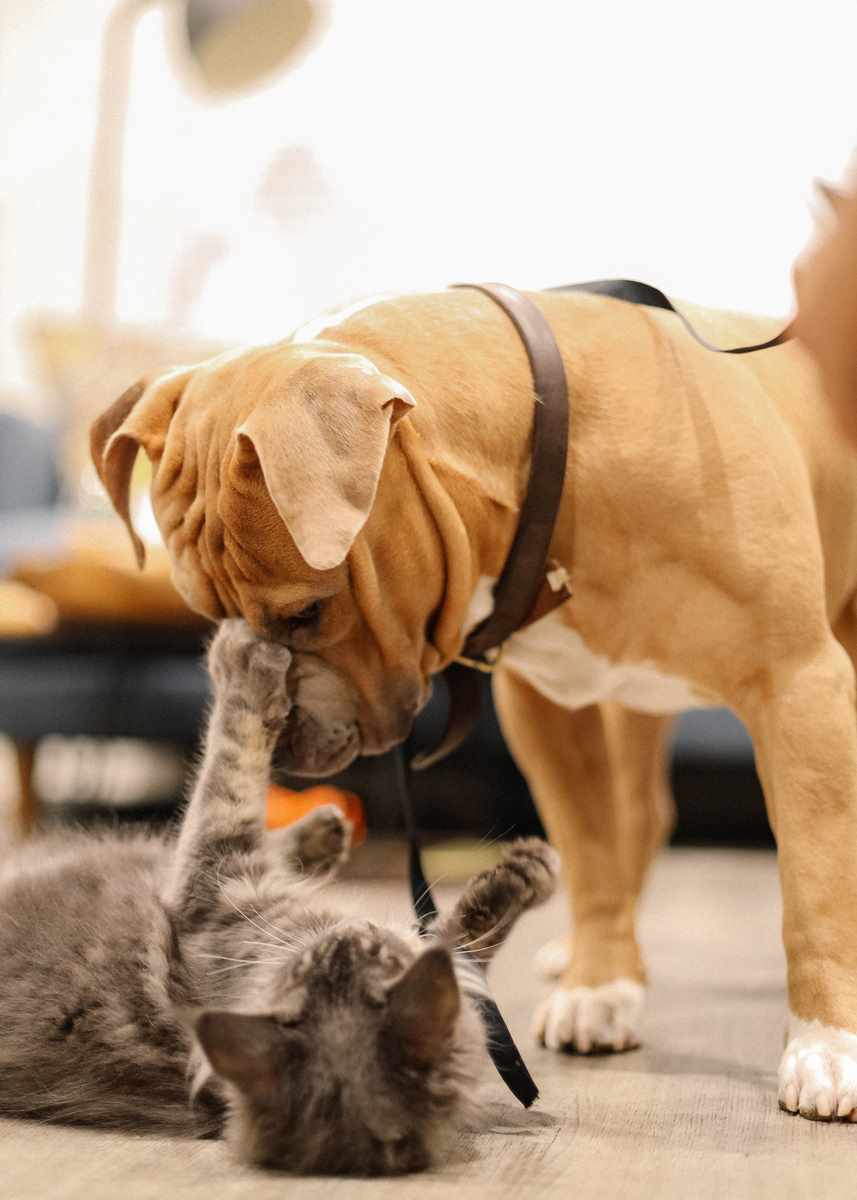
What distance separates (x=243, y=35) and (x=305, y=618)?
12.1ft

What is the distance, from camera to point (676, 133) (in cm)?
506

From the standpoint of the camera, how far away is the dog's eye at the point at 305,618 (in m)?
1.51

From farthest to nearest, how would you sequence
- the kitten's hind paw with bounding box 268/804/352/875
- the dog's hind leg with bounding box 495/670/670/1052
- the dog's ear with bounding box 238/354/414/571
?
the dog's hind leg with bounding box 495/670/670/1052 → the kitten's hind paw with bounding box 268/804/352/875 → the dog's ear with bounding box 238/354/414/571

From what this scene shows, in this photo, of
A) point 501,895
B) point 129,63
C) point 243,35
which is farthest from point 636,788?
point 129,63

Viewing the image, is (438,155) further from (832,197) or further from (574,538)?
(832,197)

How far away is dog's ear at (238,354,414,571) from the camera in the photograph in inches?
51.1

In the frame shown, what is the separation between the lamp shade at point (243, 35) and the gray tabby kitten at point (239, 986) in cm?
365

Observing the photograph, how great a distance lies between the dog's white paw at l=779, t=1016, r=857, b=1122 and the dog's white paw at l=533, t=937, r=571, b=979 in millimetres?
834

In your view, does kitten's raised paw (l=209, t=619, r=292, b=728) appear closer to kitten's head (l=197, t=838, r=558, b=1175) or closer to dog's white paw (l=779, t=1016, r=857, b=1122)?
kitten's head (l=197, t=838, r=558, b=1175)

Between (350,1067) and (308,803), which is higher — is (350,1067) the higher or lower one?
the higher one

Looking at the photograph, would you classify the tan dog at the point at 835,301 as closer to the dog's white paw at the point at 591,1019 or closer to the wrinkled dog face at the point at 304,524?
the wrinkled dog face at the point at 304,524

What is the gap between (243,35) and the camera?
4.61 m

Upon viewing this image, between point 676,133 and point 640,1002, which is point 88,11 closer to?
point 676,133

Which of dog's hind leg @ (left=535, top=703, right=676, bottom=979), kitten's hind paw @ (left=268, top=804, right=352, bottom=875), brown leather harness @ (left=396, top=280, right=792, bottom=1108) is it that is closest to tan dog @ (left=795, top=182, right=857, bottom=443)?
brown leather harness @ (left=396, top=280, right=792, bottom=1108)
